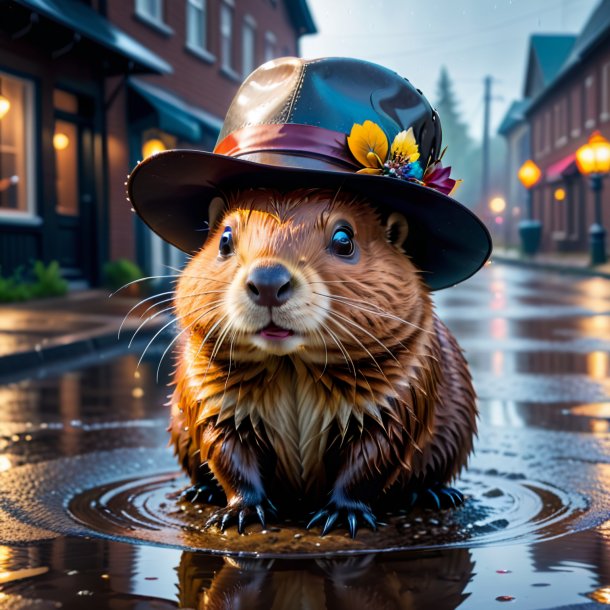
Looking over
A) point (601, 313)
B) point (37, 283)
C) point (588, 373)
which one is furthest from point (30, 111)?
point (588, 373)

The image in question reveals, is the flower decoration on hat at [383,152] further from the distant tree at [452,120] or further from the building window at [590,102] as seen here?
the distant tree at [452,120]

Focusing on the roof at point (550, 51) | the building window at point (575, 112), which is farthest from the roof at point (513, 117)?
the building window at point (575, 112)

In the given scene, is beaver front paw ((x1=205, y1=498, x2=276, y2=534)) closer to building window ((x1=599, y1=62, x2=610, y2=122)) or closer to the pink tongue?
the pink tongue

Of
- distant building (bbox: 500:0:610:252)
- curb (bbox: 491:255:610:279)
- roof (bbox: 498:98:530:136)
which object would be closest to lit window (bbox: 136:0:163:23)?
curb (bbox: 491:255:610:279)

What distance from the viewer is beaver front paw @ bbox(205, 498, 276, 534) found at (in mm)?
2869

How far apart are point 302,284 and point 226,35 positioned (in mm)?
21053

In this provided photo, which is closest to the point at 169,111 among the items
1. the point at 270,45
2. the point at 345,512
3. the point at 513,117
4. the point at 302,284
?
the point at 270,45

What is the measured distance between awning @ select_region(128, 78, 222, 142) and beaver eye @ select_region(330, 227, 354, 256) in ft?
47.0

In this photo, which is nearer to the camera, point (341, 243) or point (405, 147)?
point (341, 243)

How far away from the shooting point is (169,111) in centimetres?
1719

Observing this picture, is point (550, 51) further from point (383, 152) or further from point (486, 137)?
point (383, 152)

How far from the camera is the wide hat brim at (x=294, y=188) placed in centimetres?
287

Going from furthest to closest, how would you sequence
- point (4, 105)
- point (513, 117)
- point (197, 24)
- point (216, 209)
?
point (513, 117), point (197, 24), point (4, 105), point (216, 209)

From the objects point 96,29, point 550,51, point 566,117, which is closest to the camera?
point 96,29
